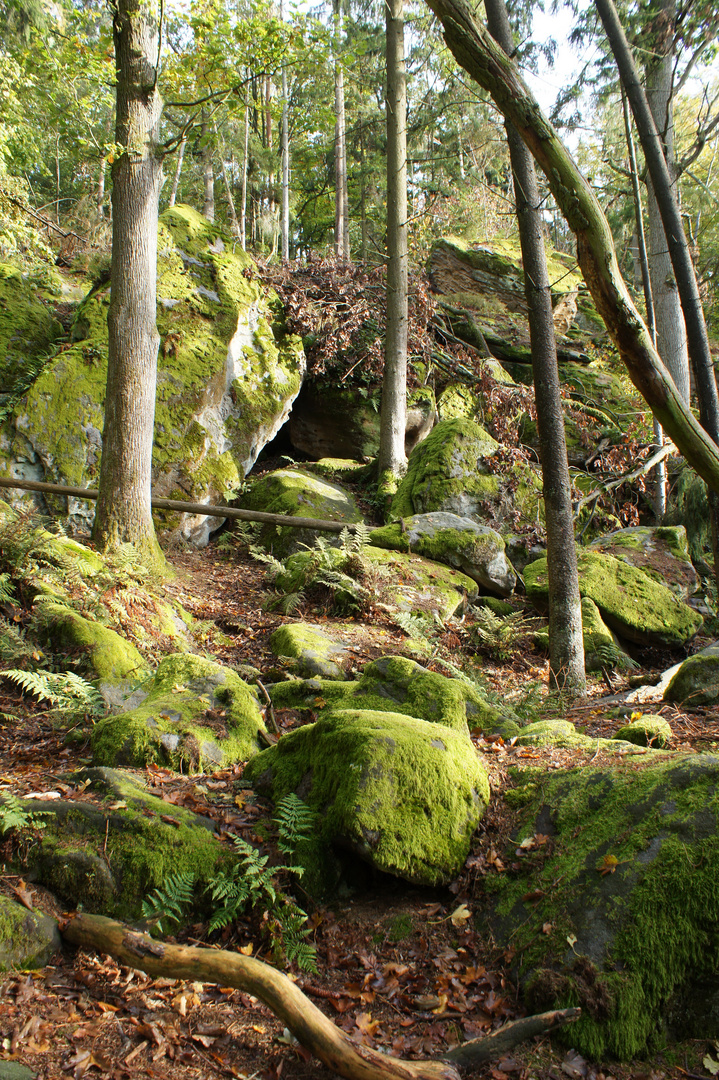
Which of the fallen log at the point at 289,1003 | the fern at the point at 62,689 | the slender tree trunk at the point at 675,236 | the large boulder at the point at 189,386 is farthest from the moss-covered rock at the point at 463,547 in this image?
the fallen log at the point at 289,1003

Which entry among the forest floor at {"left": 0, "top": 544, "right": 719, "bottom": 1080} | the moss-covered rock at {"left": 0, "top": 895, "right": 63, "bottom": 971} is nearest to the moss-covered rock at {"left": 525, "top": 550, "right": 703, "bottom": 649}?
the forest floor at {"left": 0, "top": 544, "right": 719, "bottom": 1080}

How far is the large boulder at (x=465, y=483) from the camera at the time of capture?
11297 mm

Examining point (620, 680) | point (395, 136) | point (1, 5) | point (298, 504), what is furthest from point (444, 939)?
point (1, 5)

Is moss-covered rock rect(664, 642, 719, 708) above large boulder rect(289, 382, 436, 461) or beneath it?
beneath

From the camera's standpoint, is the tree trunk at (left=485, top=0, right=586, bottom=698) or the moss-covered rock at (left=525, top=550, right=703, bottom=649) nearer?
the tree trunk at (left=485, top=0, right=586, bottom=698)

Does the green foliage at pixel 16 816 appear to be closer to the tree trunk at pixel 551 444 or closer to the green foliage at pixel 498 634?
the tree trunk at pixel 551 444

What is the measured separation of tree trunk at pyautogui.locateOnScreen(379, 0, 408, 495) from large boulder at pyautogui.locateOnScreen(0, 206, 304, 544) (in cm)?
207

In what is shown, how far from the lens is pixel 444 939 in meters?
2.87

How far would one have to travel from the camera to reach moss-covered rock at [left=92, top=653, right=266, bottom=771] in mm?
4145

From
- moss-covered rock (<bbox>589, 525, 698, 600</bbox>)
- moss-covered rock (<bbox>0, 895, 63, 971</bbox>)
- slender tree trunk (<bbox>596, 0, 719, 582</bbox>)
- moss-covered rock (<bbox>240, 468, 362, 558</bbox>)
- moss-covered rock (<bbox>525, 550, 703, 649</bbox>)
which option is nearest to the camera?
moss-covered rock (<bbox>0, 895, 63, 971</bbox>)

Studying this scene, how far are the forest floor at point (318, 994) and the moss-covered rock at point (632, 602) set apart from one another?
5.04m

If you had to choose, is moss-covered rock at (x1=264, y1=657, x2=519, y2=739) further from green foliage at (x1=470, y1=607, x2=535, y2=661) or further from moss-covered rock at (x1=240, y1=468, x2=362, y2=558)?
moss-covered rock at (x1=240, y1=468, x2=362, y2=558)

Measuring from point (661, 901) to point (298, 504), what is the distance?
9324 mm

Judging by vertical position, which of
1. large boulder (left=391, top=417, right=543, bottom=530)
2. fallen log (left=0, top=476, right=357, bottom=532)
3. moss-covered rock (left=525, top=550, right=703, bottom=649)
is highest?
large boulder (left=391, top=417, right=543, bottom=530)
